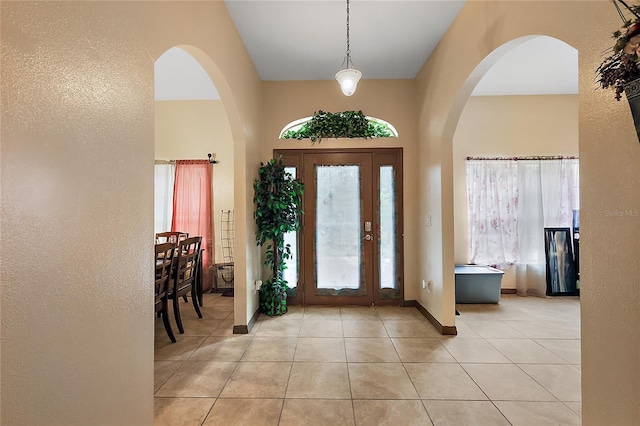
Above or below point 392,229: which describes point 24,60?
above

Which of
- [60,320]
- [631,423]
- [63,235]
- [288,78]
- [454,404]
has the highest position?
[288,78]

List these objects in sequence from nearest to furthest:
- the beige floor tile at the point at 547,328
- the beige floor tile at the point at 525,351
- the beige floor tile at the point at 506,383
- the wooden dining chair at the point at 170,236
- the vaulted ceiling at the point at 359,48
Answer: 1. the beige floor tile at the point at 506,383
2. the beige floor tile at the point at 525,351
3. the vaulted ceiling at the point at 359,48
4. the beige floor tile at the point at 547,328
5. the wooden dining chair at the point at 170,236

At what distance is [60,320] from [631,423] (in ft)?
7.26

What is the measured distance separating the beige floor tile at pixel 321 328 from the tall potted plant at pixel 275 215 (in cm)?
49

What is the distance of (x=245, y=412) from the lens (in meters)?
1.90

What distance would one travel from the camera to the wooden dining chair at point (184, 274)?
10.2 feet

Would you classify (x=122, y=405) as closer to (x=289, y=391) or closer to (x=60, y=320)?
(x=60, y=320)

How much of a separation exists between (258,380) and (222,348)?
2.33 ft

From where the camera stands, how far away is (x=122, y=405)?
4.18ft

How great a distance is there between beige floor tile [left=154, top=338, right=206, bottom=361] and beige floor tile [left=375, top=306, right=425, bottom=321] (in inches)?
84.4

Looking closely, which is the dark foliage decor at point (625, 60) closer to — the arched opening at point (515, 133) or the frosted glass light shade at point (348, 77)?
the frosted glass light shade at point (348, 77)

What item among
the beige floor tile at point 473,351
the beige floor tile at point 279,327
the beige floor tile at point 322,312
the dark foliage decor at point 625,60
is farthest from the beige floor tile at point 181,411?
the dark foliage decor at point 625,60

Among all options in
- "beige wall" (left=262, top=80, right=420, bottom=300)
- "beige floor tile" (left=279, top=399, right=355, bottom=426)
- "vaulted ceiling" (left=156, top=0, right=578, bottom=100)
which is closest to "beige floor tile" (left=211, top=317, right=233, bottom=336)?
"beige floor tile" (left=279, top=399, right=355, bottom=426)

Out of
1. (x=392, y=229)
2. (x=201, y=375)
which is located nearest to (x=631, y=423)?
(x=201, y=375)
